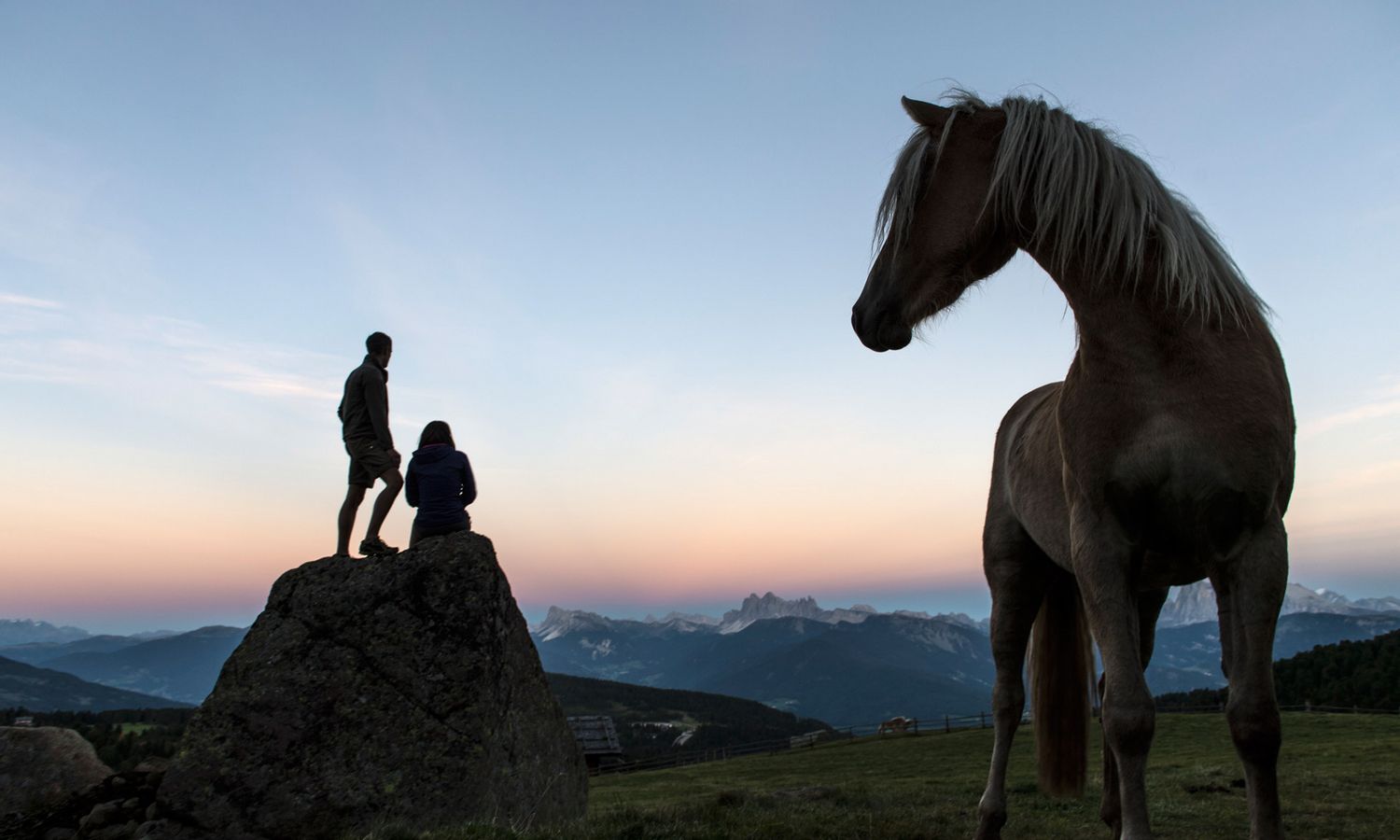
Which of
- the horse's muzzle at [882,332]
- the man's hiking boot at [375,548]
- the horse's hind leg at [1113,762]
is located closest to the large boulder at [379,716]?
the man's hiking boot at [375,548]

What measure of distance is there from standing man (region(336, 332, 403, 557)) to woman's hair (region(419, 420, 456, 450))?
33cm

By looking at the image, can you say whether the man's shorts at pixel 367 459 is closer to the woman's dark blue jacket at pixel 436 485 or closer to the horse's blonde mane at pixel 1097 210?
the woman's dark blue jacket at pixel 436 485

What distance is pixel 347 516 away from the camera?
861 centimetres

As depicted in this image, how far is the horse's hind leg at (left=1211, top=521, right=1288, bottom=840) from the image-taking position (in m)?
3.62

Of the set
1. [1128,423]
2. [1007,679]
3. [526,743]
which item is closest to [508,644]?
[526,743]

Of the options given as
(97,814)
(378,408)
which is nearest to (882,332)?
(378,408)

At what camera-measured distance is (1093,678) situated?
6.55m

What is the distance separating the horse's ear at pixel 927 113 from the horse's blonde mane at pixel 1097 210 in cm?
7

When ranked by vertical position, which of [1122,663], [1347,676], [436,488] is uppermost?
[436,488]

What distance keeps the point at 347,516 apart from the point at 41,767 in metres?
4.98

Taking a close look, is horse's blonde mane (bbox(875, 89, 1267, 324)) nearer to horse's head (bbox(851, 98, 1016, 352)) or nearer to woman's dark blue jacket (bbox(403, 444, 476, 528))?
horse's head (bbox(851, 98, 1016, 352))

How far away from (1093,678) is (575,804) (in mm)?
4763

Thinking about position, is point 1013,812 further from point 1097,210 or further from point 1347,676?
point 1347,676

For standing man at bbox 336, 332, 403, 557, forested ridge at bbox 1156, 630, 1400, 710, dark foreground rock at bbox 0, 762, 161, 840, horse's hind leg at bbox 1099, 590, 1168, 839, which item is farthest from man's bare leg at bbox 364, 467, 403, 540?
forested ridge at bbox 1156, 630, 1400, 710
